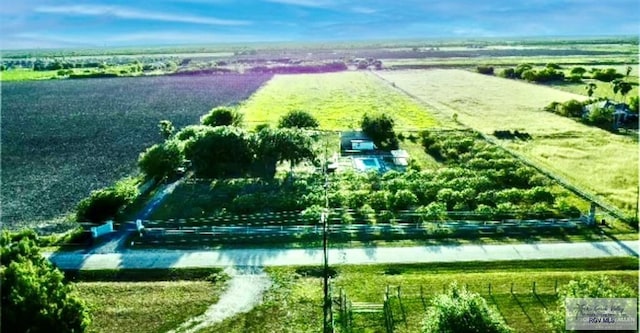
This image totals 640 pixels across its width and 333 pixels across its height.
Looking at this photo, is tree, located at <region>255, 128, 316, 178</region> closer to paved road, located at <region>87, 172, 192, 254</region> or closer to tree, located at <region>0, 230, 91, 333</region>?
paved road, located at <region>87, 172, 192, 254</region>

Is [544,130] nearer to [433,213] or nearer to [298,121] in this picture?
[298,121]

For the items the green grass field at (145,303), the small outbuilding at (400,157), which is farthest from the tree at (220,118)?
the green grass field at (145,303)

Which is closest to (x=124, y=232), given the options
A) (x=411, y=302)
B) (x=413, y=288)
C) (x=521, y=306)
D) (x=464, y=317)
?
(x=413, y=288)

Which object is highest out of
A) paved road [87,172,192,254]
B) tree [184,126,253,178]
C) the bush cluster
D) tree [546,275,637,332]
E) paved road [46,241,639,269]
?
tree [184,126,253,178]

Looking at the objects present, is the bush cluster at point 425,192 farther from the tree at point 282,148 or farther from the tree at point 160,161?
the tree at point 160,161

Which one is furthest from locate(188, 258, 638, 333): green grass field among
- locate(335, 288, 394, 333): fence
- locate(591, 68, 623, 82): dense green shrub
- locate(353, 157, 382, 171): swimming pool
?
locate(591, 68, 623, 82): dense green shrub

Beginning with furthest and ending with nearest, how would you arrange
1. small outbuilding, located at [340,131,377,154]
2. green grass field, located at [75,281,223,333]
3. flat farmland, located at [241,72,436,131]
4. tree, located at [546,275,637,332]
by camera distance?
flat farmland, located at [241,72,436,131]
small outbuilding, located at [340,131,377,154]
green grass field, located at [75,281,223,333]
tree, located at [546,275,637,332]

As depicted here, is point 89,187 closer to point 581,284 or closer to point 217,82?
point 581,284
